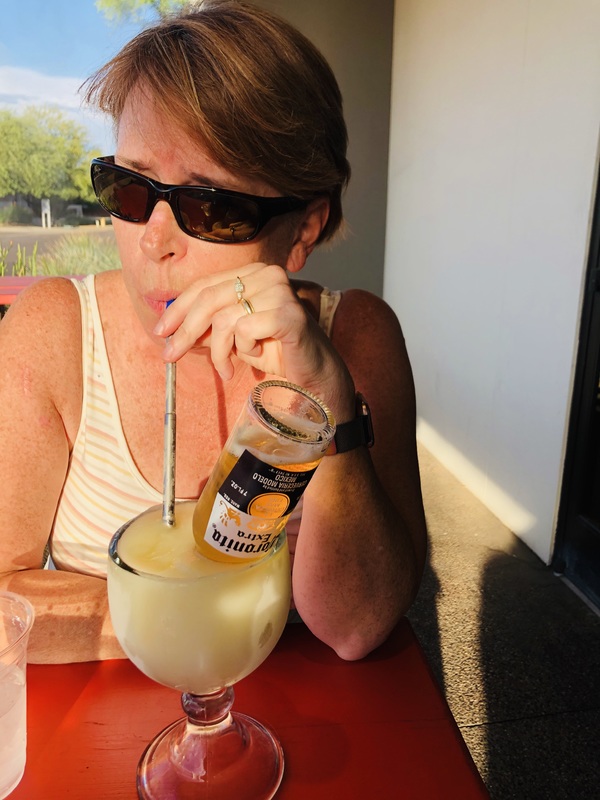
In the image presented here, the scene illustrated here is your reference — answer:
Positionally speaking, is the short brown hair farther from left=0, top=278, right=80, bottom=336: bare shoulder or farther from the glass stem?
the glass stem

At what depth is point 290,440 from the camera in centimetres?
52

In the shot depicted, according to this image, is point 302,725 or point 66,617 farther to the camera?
point 66,617

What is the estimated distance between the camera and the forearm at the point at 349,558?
0.86 m

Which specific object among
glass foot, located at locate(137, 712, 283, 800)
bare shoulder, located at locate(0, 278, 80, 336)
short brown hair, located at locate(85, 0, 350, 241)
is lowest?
glass foot, located at locate(137, 712, 283, 800)

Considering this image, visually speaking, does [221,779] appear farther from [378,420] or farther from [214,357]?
[378,420]

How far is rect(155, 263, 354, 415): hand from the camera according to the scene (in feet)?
2.40

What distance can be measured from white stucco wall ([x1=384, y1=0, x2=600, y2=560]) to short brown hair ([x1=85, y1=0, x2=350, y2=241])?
165cm

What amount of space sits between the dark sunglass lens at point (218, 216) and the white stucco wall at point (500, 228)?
1808 millimetres

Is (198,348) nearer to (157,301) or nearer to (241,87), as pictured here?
(157,301)

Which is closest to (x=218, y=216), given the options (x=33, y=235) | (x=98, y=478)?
(x=98, y=478)

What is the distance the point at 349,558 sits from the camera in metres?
0.91

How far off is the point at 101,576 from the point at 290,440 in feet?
2.23

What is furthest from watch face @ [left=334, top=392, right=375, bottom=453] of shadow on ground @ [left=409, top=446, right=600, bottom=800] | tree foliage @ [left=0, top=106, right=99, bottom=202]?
tree foliage @ [left=0, top=106, right=99, bottom=202]

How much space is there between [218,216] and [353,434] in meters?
0.38
